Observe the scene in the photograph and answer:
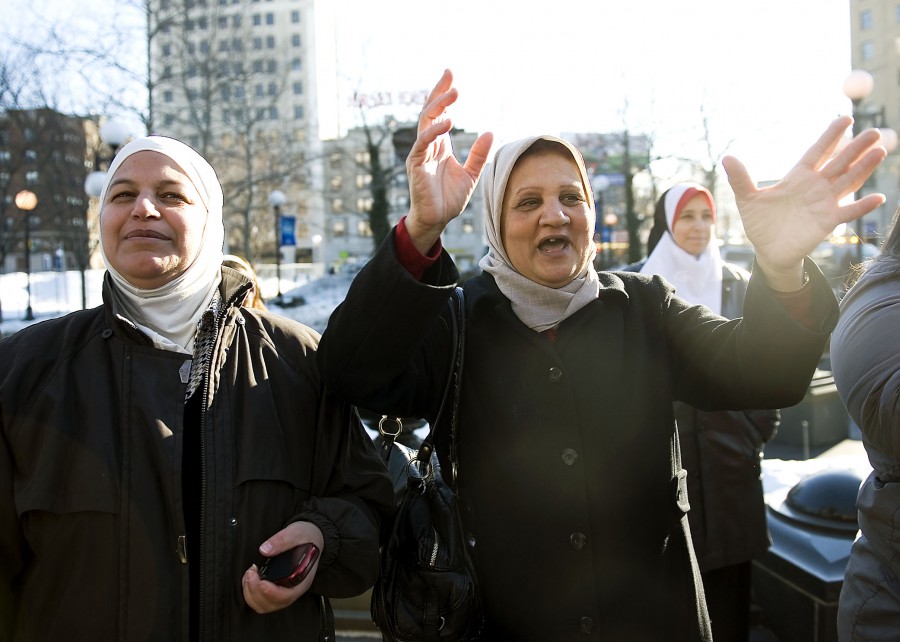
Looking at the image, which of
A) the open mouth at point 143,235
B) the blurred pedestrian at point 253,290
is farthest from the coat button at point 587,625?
the blurred pedestrian at point 253,290

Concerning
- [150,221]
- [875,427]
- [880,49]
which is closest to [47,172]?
[150,221]

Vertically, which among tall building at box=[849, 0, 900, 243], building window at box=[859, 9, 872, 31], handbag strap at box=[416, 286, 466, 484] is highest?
building window at box=[859, 9, 872, 31]

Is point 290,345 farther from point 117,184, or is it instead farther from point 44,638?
point 44,638

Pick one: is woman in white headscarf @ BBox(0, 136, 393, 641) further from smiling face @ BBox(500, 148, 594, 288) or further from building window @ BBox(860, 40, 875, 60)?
building window @ BBox(860, 40, 875, 60)

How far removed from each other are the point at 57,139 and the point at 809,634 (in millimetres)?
17750

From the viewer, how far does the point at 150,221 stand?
188 centimetres

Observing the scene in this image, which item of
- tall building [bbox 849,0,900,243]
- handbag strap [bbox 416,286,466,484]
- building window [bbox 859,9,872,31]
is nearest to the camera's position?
handbag strap [bbox 416,286,466,484]

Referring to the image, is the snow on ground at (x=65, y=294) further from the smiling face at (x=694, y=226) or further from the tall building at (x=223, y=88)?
the smiling face at (x=694, y=226)

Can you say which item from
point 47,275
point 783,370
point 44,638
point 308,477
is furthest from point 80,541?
point 47,275

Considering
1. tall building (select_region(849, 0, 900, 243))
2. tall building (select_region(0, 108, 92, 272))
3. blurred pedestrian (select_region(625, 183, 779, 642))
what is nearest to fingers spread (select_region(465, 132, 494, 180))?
blurred pedestrian (select_region(625, 183, 779, 642))

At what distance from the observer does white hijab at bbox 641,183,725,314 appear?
3879mm

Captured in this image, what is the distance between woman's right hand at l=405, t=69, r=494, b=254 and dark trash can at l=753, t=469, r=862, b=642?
2.58 metres

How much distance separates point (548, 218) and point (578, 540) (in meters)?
0.91

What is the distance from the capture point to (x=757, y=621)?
386 centimetres
